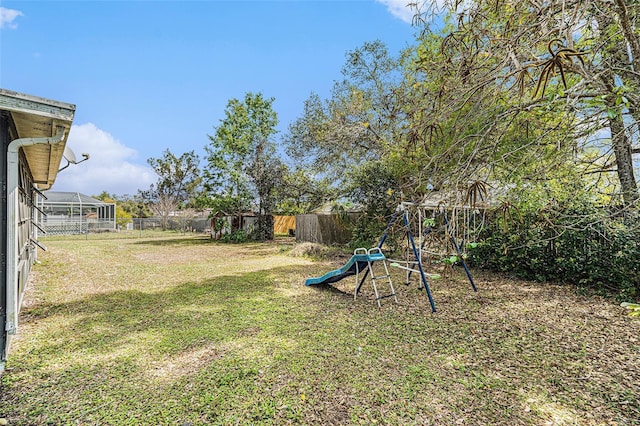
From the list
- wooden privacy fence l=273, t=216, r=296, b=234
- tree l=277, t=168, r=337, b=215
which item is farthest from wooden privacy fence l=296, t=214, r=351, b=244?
wooden privacy fence l=273, t=216, r=296, b=234

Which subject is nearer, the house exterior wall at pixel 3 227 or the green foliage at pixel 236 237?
the house exterior wall at pixel 3 227

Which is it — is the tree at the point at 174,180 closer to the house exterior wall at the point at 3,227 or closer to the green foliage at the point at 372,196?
the green foliage at the point at 372,196

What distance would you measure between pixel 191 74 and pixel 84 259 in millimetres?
6364

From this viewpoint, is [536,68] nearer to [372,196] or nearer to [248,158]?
[372,196]

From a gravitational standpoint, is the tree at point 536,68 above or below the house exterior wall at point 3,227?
above

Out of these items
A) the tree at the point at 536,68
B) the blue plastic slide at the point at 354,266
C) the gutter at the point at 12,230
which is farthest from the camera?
the blue plastic slide at the point at 354,266

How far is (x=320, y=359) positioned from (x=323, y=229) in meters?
11.0

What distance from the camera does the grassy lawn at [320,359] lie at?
7.57ft

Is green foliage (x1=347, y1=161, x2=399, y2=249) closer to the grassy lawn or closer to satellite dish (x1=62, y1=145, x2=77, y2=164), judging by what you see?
the grassy lawn

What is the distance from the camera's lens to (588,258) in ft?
18.7

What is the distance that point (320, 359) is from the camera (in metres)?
3.09

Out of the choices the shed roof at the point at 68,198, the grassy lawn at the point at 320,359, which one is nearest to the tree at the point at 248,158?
the grassy lawn at the point at 320,359

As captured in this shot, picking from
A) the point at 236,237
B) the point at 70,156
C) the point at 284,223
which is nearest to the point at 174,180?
the point at 284,223

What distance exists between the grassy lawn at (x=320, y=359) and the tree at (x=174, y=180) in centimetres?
2894
